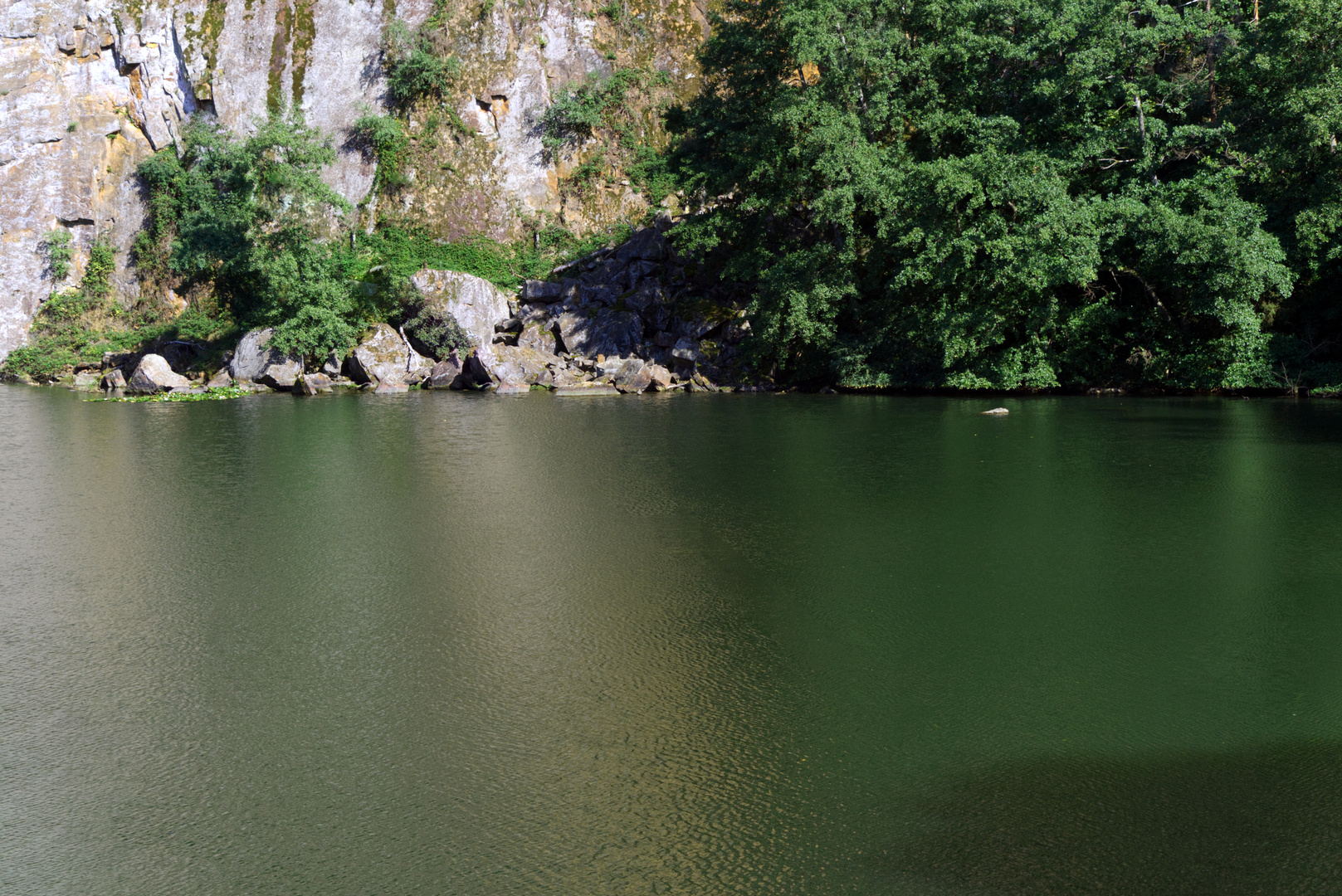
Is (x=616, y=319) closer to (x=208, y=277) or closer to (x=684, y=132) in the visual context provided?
(x=684, y=132)

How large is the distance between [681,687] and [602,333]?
108 ft

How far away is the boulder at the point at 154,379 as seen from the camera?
3628cm

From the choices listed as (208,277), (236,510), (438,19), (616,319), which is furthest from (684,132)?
(236,510)

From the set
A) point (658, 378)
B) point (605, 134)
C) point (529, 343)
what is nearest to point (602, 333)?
point (529, 343)

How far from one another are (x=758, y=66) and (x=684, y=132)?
5415mm

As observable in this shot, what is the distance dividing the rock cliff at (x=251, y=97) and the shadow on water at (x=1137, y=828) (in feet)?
144

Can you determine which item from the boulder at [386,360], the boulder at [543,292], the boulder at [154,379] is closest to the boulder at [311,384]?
the boulder at [386,360]

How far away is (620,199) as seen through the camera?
4747cm

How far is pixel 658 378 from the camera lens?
114 feet

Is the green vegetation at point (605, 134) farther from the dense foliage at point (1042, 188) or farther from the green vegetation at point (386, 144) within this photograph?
the dense foliage at point (1042, 188)

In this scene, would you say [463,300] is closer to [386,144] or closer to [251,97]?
[386,144]

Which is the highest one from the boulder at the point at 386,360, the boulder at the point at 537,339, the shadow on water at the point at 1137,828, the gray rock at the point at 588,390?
the boulder at the point at 537,339

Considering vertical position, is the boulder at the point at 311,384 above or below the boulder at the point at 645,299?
below

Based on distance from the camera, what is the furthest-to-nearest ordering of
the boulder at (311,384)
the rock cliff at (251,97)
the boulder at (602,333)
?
the rock cliff at (251,97) → the boulder at (602,333) → the boulder at (311,384)
